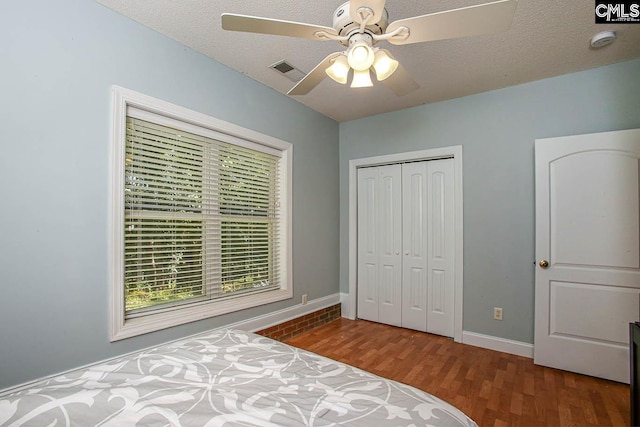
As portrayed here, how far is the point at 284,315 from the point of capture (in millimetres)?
3078

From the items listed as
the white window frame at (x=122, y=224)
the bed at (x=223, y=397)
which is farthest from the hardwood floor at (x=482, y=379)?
the bed at (x=223, y=397)

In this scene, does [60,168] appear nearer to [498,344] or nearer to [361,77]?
[361,77]

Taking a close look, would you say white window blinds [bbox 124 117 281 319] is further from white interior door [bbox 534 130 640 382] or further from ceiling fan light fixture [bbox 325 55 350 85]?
white interior door [bbox 534 130 640 382]

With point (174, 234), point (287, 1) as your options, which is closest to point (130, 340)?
point (174, 234)

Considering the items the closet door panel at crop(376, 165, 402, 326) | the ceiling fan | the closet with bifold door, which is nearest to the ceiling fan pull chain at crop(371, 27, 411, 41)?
the ceiling fan

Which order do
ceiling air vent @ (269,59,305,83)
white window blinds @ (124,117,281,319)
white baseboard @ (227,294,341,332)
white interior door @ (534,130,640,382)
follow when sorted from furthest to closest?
white baseboard @ (227,294,341,332) → ceiling air vent @ (269,59,305,83) → white interior door @ (534,130,640,382) → white window blinds @ (124,117,281,319)

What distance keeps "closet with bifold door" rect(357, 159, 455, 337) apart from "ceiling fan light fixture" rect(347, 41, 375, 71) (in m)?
2.20

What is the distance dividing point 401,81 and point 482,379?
92.7 inches

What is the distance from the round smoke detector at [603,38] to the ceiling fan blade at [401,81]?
4.82ft

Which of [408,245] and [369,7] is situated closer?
[369,7]

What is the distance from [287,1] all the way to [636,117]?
2951mm

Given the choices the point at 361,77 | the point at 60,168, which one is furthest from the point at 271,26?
the point at 60,168

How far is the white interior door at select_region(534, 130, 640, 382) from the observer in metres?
2.31

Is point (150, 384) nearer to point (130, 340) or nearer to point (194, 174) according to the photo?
point (130, 340)
